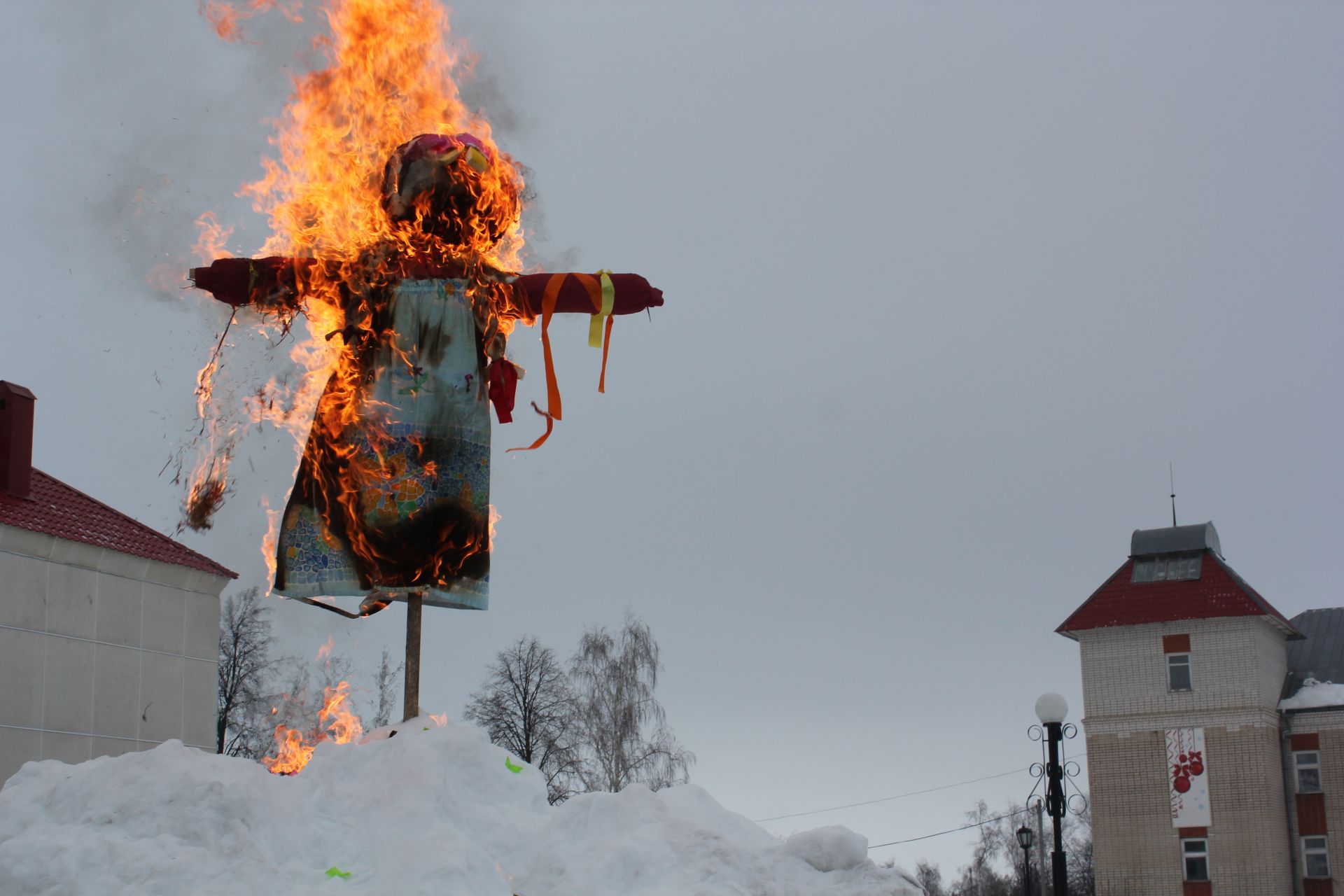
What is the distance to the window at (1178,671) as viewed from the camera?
37375 mm

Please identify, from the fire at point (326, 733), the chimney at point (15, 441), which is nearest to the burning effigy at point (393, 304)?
the fire at point (326, 733)

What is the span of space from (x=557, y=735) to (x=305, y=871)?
2241 cm

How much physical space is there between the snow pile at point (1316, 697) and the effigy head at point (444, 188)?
3102cm

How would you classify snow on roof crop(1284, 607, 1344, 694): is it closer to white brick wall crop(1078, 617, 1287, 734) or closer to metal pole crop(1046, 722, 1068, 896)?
white brick wall crop(1078, 617, 1287, 734)

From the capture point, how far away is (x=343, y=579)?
1145cm

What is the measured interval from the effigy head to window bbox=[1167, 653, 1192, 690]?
30.0 m

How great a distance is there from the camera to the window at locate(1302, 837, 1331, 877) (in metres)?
35.5

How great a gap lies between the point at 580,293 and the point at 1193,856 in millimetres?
29306

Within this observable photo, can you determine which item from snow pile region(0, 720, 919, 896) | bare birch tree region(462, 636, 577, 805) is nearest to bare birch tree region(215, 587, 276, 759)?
bare birch tree region(462, 636, 577, 805)

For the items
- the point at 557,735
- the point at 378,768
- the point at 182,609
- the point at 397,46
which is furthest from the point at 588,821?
the point at 557,735

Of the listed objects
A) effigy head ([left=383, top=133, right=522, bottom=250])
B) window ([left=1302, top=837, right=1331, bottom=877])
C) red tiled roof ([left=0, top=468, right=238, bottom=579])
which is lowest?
window ([left=1302, top=837, right=1331, bottom=877])

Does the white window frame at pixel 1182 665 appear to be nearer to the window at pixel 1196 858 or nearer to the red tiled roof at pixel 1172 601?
the red tiled roof at pixel 1172 601

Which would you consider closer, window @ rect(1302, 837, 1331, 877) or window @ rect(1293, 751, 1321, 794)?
window @ rect(1302, 837, 1331, 877)

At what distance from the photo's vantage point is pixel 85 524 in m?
19.5
